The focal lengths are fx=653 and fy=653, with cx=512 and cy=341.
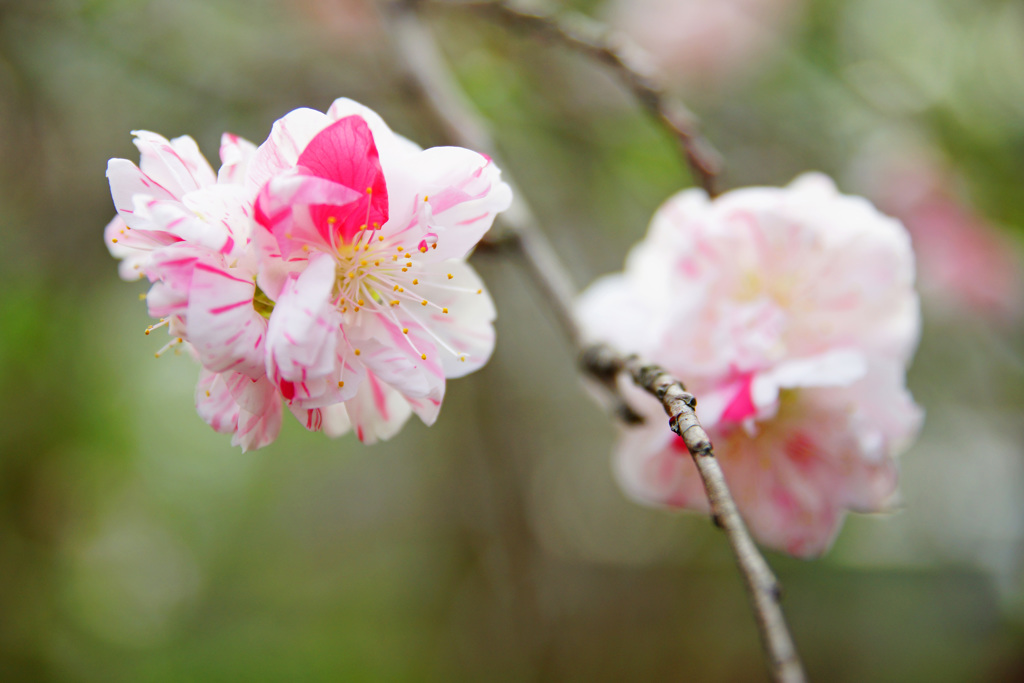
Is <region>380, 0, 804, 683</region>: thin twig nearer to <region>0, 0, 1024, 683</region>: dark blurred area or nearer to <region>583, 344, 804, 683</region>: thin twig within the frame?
<region>583, 344, 804, 683</region>: thin twig

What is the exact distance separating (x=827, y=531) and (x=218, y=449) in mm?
1372

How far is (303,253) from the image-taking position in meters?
0.41

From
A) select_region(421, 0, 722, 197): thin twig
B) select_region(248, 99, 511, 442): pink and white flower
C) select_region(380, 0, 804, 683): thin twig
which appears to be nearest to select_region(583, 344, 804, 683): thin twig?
select_region(380, 0, 804, 683): thin twig

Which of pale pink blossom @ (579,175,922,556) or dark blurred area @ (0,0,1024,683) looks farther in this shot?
dark blurred area @ (0,0,1024,683)

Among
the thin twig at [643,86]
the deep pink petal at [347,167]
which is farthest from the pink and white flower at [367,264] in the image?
the thin twig at [643,86]

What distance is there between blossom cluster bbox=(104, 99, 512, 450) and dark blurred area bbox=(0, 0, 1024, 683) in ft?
1.83

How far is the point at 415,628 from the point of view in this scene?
1658mm

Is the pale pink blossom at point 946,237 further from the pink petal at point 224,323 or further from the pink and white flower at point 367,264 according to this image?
the pink petal at point 224,323

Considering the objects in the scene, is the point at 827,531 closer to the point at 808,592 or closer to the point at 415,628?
the point at 808,592

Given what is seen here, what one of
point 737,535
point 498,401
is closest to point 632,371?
point 737,535

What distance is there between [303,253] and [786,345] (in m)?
0.40

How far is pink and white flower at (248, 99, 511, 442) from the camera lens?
38cm

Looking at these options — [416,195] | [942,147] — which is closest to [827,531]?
[416,195]

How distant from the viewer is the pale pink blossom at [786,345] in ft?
1.75
